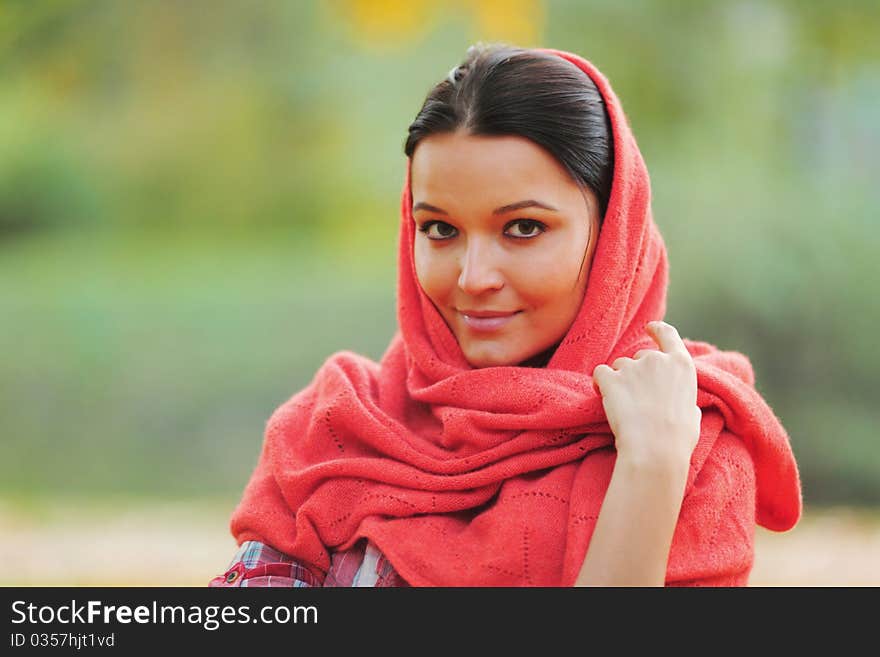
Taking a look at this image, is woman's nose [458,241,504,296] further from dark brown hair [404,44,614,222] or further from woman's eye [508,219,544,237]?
dark brown hair [404,44,614,222]

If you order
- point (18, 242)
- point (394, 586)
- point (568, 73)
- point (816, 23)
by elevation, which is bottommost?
point (394, 586)

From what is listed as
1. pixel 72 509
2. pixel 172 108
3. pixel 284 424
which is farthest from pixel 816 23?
pixel 72 509

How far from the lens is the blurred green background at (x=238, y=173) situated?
4.34 m

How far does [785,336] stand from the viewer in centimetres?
426

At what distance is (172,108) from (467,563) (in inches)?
145

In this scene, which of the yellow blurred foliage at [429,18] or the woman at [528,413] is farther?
the yellow blurred foliage at [429,18]

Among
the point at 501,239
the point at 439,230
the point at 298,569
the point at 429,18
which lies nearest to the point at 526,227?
the point at 501,239

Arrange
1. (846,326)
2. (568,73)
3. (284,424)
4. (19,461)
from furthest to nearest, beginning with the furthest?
(19,461), (846,326), (284,424), (568,73)

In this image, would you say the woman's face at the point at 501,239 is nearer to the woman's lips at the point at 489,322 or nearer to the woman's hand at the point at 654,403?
the woman's lips at the point at 489,322

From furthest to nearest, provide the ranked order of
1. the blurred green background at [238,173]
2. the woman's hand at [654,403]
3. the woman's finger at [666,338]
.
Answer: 1. the blurred green background at [238,173]
2. the woman's finger at [666,338]
3. the woman's hand at [654,403]

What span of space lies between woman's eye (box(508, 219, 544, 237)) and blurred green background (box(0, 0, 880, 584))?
2.95 meters

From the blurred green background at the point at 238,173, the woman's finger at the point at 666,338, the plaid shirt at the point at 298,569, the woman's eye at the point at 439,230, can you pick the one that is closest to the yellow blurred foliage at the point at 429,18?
the blurred green background at the point at 238,173

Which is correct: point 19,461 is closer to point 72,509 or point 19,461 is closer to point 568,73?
point 72,509

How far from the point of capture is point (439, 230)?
1546 mm
